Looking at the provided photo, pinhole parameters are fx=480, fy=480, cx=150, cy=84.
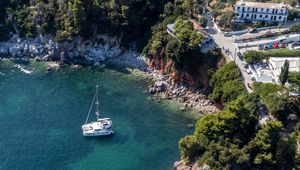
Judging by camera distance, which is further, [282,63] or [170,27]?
[170,27]

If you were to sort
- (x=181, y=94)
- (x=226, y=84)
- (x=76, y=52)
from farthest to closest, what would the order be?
(x=76, y=52)
(x=181, y=94)
(x=226, y=84)

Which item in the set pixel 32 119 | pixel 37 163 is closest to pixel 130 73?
pixel 32 119

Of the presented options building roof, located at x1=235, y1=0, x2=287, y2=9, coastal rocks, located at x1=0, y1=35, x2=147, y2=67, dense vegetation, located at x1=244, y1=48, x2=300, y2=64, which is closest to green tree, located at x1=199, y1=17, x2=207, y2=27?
building roof, located at x1=235, y1=0, x2=287, y2=9

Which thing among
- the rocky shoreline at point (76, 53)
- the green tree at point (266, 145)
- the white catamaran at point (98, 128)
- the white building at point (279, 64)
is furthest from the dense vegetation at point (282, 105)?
the rocky shoreline at point (76, 53)

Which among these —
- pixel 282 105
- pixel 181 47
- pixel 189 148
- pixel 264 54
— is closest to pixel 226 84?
pixel 264 54

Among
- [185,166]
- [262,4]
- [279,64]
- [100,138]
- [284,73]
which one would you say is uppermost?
[262,4]

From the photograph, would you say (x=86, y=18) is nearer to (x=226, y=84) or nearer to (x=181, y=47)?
(x=181, y=47)

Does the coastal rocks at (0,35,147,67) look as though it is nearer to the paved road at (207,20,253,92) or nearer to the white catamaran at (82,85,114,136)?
the paved road at (207,20,253,92)

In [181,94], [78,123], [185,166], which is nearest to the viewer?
[185,166]
